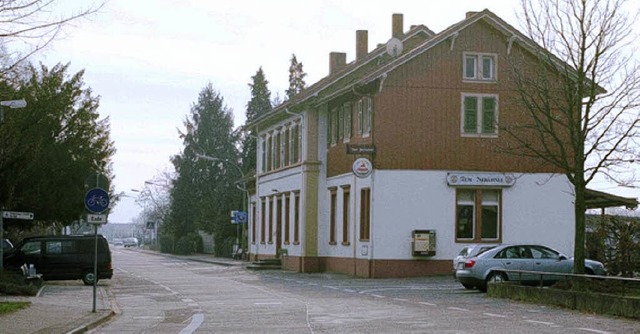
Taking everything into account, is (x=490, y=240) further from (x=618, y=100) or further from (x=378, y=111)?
(x=618, y=100)

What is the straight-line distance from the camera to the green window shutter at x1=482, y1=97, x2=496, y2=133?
137ft

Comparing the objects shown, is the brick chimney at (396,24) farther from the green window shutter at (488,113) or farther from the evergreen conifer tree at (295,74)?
the evergreen conifer tree at (295,74)

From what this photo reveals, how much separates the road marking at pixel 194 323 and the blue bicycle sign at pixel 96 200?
9.78 feet

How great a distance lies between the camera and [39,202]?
38906mm

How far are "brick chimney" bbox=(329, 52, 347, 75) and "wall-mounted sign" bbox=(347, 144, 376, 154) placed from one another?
21.1 metres

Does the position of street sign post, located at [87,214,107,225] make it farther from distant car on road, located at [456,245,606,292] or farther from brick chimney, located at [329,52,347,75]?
brick chimney, located at [329,52,347,75]

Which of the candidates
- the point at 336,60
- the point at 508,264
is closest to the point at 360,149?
the point at 508,264

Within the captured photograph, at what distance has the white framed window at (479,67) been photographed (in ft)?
137

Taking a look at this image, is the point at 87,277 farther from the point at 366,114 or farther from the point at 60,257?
the point at 366,114

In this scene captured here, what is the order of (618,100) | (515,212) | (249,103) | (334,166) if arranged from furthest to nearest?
1. (249,103)
2. (334,166)
3. (515,212)
4. (618,100)

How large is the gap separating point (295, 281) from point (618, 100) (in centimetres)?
1612

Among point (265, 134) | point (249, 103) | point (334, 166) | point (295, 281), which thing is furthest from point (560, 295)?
point (249, 103)

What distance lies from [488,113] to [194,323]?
919 inches

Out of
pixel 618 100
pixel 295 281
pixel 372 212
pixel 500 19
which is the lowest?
pixel 295 281
